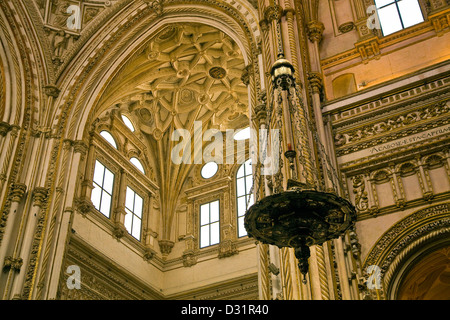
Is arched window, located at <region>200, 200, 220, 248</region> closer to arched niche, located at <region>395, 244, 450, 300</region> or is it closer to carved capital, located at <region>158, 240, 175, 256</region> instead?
carved capital, located at <region>158, 240, 175, 256</region>

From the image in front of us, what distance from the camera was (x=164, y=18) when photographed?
1563cm

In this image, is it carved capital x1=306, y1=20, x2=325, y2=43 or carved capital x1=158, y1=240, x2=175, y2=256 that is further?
carved capital x1=158, y1=240, x2=175, y2=256

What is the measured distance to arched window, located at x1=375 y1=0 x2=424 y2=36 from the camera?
12.2 metres

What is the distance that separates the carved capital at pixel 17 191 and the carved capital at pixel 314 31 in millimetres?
7342

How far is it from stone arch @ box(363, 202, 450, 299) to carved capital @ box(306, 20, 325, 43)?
489 cm

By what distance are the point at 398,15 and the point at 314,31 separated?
180cm

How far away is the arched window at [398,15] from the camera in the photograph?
1218 centimetres

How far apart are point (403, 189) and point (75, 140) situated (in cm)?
841

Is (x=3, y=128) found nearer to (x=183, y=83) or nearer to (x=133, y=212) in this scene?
(x=133, y=212)

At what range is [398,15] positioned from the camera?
12391 millimetres

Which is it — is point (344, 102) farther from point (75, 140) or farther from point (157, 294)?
point (157, 294)

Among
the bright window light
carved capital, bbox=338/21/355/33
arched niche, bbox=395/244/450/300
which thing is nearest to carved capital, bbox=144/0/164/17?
carved capital, bbox=338/21/355/33
